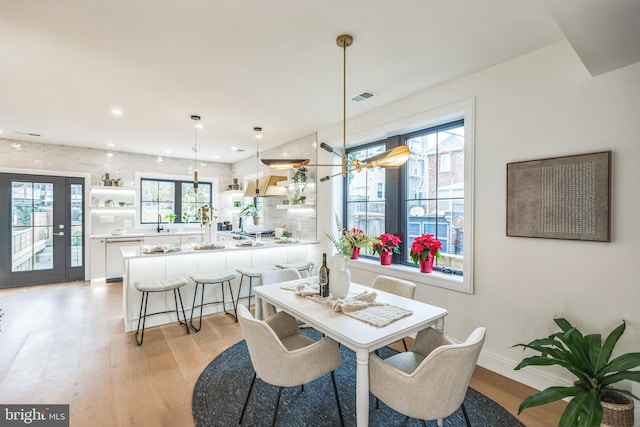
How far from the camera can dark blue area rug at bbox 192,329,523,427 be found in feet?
6.59

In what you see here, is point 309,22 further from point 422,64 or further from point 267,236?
point 267,236

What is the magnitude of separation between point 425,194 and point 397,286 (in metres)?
1.32

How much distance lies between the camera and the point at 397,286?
269 cm

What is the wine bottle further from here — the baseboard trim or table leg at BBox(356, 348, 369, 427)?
the baseboard trim

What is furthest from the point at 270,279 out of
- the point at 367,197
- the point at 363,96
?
the point at 363,96

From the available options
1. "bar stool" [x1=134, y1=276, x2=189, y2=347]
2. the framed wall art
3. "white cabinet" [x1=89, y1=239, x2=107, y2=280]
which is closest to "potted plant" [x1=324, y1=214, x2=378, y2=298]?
the framed wall art

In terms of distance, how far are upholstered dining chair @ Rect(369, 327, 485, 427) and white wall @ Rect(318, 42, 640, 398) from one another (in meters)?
1.24

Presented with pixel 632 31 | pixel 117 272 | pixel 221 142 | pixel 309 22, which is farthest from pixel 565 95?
pixel 117 272

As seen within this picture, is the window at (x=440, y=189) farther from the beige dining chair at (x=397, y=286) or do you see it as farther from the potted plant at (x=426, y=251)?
the beige dining chair at (x=397, y=286)

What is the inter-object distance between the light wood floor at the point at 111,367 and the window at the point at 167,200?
3.06 m

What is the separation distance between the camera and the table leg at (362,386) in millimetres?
1532

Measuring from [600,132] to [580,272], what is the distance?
1.05m

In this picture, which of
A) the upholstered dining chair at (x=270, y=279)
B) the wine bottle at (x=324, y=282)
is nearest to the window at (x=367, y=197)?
the upholstered dining chair at (x=270, y=279)

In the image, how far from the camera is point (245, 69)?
2730 millimetres
